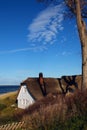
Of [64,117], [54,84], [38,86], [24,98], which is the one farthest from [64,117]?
[24,98]

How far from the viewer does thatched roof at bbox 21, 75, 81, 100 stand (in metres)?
52.2

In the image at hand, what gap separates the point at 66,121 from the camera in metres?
15.3

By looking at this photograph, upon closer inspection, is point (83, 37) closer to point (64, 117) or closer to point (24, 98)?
point (64, 117)

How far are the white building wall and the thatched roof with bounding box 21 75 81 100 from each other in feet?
4.32

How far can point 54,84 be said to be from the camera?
55.2 metres

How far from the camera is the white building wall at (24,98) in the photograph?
2137 inches

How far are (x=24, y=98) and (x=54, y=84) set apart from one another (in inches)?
236

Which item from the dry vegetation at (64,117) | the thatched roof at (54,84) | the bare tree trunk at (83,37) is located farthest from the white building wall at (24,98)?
the dry vegetation at (64,117)

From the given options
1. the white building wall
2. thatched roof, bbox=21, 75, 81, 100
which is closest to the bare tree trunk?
thatched roof, bbox=21, 75, 81, 100

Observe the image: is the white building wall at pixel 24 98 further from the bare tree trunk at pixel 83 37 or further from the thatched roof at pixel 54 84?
the bare tree trunk at pixel 83 37

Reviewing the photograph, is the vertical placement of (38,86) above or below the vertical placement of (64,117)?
above

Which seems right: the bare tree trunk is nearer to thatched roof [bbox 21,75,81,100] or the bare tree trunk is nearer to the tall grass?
the tall grass

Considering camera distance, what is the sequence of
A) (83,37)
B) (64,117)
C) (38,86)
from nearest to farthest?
(64,117) < (83,37) < (38,86)

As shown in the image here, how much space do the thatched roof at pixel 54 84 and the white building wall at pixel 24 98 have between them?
1.32 meters
